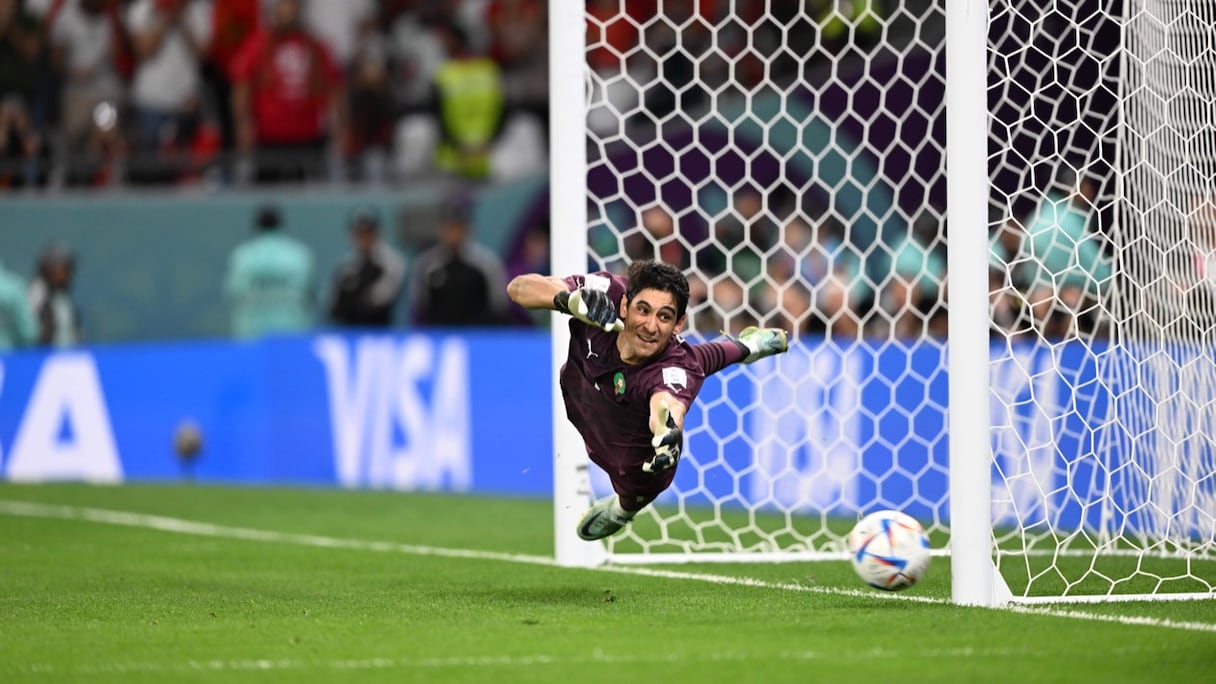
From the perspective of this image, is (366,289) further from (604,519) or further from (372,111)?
(604,519)

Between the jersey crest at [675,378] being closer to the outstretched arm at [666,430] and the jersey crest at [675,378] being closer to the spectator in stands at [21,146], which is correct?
the outstretched arm at [666,430]

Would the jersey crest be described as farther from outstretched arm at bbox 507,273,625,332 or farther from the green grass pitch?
the green grass pitch

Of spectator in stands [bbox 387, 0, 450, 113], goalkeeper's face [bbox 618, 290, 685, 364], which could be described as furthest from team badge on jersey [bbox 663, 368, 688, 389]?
spectator in stands [bbox 387, 0, 450, 113]

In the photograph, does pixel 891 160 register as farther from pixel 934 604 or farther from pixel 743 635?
pixel 743 635

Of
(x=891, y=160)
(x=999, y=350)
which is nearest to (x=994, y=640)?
(x=999, y=350)

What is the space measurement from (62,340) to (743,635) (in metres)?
13.0

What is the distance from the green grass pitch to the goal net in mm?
763

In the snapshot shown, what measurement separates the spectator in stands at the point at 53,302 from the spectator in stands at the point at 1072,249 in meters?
11.4

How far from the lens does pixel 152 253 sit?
1900cm

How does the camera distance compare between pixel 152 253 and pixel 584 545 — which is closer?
pixel 584 545

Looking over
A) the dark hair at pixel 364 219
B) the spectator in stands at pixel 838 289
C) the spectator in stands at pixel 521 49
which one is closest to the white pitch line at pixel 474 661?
the spectator in stands at pixel 838 289

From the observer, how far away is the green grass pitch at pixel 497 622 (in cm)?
583

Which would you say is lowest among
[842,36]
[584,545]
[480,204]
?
[584,545]

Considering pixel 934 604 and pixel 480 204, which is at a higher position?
pixel 480 204
